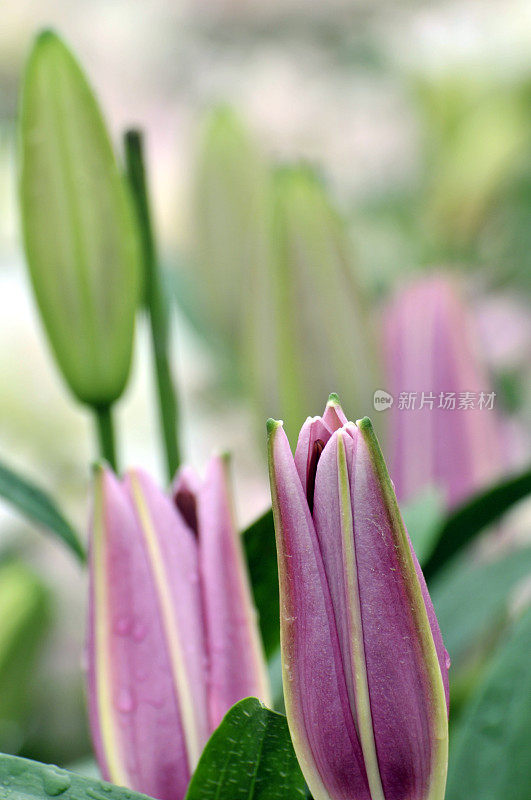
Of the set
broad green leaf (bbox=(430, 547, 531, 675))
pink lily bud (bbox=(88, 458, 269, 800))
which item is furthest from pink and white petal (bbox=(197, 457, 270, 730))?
broad green leaf (bbox=(430, 547, 531, 675))

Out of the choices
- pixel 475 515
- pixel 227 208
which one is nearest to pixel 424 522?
pixel 475 515

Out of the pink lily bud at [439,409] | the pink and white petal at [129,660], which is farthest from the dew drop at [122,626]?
the pink lily bud at [439,409]

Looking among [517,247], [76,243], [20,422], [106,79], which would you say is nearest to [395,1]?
[106,79]

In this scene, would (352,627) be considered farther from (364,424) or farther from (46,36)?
(46,36)

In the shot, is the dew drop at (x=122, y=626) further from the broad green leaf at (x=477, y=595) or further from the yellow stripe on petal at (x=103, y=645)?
the broad green leaf at (x=477, y=595)

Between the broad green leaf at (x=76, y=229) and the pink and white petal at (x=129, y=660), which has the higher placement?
the broad green leaf at (x=76, y=229)

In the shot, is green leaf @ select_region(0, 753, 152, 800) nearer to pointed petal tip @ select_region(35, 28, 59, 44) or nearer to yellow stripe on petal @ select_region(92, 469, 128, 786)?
yellow stripe on petal @ select_region(92, 469, 128, 786)

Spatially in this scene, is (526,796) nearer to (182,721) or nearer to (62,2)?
(182,721)
